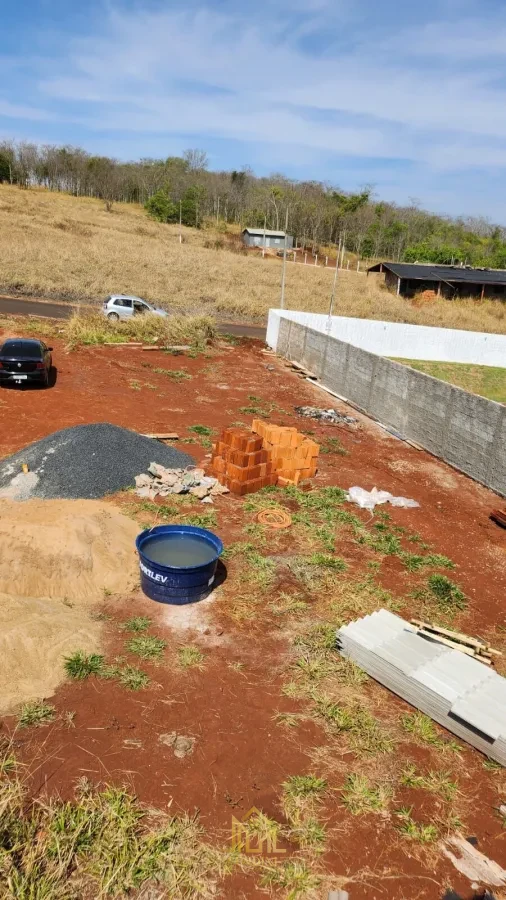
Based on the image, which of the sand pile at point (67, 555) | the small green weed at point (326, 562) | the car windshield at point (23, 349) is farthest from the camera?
the car windshield at point (23, 349)

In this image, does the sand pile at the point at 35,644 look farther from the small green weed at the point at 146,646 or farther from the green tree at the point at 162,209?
the green tree at the point at 162,209

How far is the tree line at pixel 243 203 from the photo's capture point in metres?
75.1

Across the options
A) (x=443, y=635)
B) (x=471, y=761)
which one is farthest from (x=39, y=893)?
(x=443, y=635)

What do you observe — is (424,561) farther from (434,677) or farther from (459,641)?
(434,677)

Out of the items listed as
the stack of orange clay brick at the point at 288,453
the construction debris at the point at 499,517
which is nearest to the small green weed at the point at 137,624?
the stack of orange clay brick at the point at 288,453

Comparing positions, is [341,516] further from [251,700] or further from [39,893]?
[39,893]

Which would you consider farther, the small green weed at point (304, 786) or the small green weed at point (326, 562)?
the small green weed at point (326, 562)

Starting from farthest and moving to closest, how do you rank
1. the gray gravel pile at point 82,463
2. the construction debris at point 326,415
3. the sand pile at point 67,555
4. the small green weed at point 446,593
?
the construction debris at point 326,415 → the gray gravel pile at point 82,463 → the small green weed at point 446,593 → the sand pile at point 67,555

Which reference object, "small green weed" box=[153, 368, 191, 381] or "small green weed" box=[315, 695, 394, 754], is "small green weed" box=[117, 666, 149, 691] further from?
"small green weed" box=[153, 368, 191, 381]

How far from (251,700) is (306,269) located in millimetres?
55064

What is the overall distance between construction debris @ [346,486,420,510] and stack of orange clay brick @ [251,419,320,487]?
1147mm

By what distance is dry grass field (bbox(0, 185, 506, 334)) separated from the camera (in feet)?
120

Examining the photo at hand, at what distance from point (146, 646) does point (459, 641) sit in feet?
13.3

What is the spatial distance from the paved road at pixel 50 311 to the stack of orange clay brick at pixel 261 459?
57.9 feet
